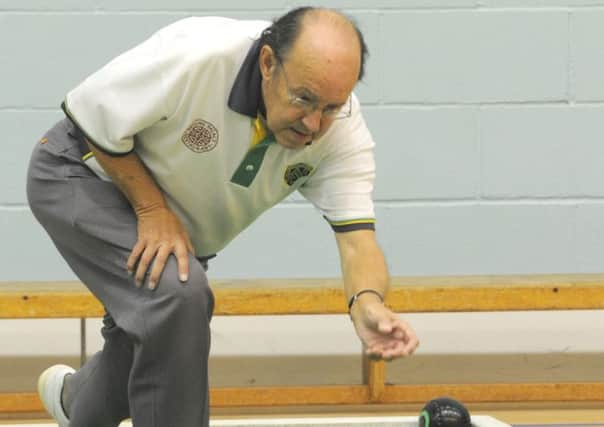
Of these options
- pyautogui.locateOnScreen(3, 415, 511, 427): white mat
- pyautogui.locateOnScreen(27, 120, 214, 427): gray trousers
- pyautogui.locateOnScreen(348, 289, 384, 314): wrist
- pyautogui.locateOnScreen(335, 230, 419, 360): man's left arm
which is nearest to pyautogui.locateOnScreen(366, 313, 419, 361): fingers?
pyautogui.locateOnScreen(335, 230, 419, 360): man's left arm

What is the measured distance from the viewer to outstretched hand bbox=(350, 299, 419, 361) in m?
1.60

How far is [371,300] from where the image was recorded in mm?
1773

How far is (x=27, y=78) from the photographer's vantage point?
319cm

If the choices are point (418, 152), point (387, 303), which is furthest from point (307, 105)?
point (418, 152)

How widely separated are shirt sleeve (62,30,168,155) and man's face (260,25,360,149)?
175mm

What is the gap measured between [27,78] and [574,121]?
161 centimetres

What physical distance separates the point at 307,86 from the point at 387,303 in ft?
4.38

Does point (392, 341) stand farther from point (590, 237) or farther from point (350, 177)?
point (590, 237)

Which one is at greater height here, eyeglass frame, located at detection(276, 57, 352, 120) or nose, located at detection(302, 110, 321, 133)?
eyeglass frame, located at detection(276, 57, 352, 120)

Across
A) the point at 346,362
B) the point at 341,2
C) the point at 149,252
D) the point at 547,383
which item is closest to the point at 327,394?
the point at 346,362

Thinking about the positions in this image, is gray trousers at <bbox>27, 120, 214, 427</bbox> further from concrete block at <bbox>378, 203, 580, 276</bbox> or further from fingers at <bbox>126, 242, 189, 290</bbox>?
concrete block at <bbox>378, 203, 580, 276</bbox>

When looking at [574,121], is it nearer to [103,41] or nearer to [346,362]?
[346,362]

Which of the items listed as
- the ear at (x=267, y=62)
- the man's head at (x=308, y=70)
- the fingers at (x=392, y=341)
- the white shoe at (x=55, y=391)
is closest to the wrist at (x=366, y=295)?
the fingers at (x=392, y=341)

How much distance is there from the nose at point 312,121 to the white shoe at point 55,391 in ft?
3.07
